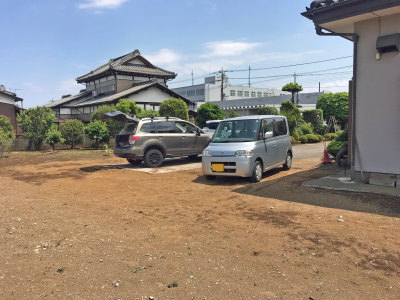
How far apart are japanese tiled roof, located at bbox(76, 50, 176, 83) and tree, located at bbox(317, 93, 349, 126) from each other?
52.6 ft

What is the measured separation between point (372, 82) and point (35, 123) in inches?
740

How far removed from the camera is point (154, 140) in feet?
38.2

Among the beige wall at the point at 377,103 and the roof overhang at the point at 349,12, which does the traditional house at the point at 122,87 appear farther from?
the beige wall at the point at 377,103

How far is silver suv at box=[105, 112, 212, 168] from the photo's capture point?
11.4 metres

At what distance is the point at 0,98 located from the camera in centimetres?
2855

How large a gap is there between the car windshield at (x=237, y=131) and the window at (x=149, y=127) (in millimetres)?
3287

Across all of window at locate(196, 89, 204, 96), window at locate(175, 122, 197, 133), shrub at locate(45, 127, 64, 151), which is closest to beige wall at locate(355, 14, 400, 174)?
window at locate(175, 122, 197, 133)

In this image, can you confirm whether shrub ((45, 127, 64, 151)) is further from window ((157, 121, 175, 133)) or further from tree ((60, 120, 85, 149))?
window ((157, 121, 175, 133))

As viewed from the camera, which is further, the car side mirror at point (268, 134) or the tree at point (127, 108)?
the tree at point (127, 108)

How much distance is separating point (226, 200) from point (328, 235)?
96.0 inches

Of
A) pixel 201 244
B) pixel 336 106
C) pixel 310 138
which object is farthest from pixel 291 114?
pixel 201 244

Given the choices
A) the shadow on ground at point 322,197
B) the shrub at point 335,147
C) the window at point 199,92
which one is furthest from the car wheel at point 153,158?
the window at point 199,92

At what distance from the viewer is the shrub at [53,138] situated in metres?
19.9

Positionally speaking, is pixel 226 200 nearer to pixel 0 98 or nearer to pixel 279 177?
pixel 279 177
